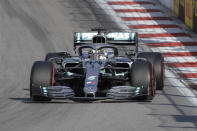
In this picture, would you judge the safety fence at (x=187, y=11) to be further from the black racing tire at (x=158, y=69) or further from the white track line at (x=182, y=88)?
the black racing tire at (x=158, y=69)

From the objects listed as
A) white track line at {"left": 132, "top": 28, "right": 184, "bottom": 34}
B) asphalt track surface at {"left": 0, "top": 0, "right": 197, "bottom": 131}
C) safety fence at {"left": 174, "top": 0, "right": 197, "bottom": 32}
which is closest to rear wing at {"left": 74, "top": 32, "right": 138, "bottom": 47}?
asphalt track surface at {"left": 0, "top": 0, "right": 197, "bottom": 131}

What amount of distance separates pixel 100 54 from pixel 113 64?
71 centimetres

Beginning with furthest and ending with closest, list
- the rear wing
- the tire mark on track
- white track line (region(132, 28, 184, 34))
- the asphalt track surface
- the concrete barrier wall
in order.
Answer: the concrete barrier wall < white track line (region(132, 28, 184, 34)) < the tire mark on track < the rear wing < the asphalt track surface

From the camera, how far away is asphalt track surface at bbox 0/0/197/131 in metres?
17.1

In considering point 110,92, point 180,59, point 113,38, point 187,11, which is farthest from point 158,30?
point 110,92

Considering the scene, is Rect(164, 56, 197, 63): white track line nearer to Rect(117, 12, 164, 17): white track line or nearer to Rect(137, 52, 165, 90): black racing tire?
Rect(137, 52, 165, 90): black racing tire

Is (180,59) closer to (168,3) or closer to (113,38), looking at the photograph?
(113,38)

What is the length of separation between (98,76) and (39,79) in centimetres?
172

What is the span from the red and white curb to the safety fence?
1.67ft

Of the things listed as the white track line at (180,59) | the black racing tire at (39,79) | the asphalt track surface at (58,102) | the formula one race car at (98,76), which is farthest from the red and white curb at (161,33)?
the black racing tire at (39,79)

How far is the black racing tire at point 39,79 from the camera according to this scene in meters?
20.0

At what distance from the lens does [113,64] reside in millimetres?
21484

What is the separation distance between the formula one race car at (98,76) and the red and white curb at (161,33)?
352 centimetres

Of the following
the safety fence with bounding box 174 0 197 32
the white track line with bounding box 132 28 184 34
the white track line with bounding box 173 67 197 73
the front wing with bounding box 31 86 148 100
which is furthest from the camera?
the white track line with bounding box 132 28 184 34
